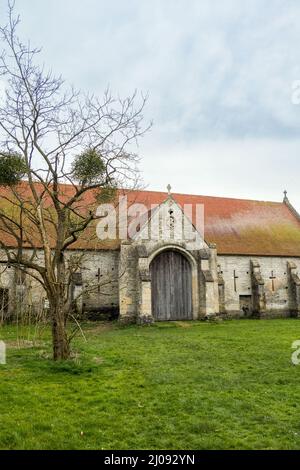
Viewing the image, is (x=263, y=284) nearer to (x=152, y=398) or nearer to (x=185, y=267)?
(x=185, y=267)

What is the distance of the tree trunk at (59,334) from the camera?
12.2m

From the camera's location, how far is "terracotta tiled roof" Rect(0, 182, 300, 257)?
30.2 metres

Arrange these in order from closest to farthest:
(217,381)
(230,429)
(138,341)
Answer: (230,429) < (217,381) < (138,341)

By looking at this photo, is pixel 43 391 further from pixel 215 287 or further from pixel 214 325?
pixel 215 287

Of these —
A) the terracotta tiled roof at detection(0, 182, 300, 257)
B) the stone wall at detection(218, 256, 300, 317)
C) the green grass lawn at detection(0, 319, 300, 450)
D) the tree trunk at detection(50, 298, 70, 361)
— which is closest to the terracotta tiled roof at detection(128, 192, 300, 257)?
the terracotta tiled roof at detection(0, 182, 300, 257)

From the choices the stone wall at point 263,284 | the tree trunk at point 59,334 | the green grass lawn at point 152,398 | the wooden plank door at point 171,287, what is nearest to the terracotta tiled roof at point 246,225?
the stone wall at point 263,284

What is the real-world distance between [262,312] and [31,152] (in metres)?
20.6

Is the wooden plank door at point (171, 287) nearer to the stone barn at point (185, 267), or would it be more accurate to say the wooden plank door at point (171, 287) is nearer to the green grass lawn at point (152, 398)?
the stone barn at point (185, 267)

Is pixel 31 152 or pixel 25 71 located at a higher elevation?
pixel 25 71

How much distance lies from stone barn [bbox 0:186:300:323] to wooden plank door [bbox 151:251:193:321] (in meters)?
0.06

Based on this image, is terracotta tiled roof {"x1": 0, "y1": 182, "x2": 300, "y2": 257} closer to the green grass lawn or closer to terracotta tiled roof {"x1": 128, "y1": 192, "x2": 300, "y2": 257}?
terracotta tiled roof {"x1": 128, "y1": 192, "x2": 300, "y2": 257}

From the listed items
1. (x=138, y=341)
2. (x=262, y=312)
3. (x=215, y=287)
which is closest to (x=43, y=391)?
(x=138, y=341)

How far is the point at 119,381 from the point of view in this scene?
10406 mm

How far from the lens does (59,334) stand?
40.3ft
